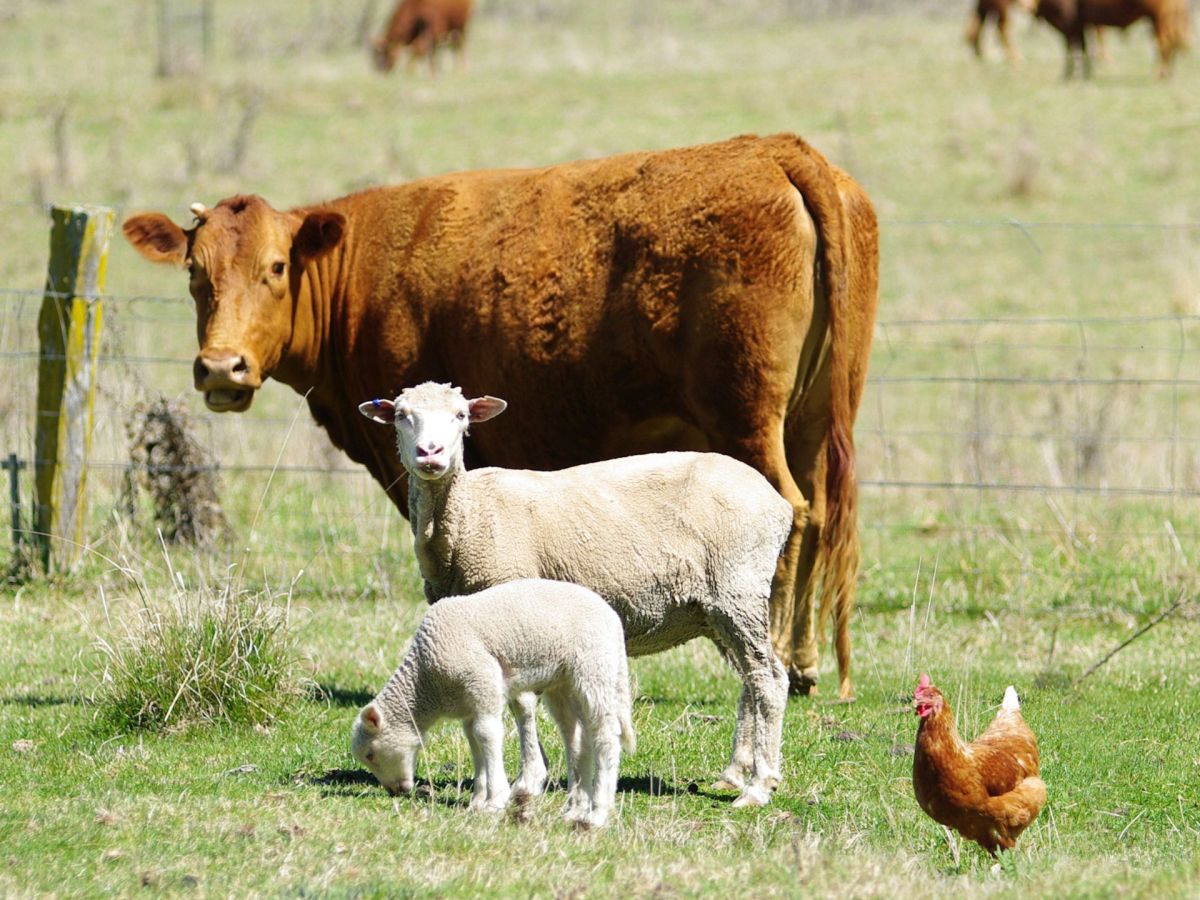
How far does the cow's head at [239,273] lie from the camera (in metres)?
8.30

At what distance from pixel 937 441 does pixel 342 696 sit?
7.74 metres

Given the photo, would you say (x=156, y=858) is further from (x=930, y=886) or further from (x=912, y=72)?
(x=912, y=72)

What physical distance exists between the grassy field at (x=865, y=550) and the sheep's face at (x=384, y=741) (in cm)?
16

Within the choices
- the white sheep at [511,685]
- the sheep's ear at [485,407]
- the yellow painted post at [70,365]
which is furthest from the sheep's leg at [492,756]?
the yellow painted post at [70,365]

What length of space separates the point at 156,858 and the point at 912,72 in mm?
29023

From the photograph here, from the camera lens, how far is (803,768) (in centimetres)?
671

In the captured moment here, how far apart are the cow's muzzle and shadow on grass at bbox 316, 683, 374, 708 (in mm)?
1400

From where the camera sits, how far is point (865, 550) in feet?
37.9

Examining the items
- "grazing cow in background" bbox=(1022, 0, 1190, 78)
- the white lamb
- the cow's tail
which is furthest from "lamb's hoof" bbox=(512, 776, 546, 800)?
"grazing cow in background" bbox=(1022, 0, 1190, 78)

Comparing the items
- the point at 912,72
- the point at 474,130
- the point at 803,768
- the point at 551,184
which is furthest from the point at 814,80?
the point at 803,768

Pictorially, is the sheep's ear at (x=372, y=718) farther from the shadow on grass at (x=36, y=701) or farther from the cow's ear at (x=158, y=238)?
the cow's ear at (x=158, y=238)

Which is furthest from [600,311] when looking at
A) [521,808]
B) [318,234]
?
[521,808]

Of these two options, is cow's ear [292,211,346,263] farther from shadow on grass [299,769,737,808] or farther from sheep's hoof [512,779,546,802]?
sheep's hoof [512,779,546,802]

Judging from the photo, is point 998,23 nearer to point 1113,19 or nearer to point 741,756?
point 1113,19
